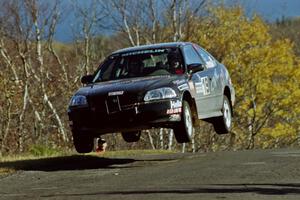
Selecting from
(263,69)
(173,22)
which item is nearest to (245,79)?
(263,69)

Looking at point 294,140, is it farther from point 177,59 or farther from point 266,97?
point 177,59

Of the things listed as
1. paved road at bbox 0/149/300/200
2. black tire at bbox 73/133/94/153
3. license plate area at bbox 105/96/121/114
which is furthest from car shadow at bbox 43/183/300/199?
black tire at bbox 73/133/94/153

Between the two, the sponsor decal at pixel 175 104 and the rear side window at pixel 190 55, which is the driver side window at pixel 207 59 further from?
the sponsor decal at pixel 175 104

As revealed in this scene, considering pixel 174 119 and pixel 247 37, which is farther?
pixel 247 37

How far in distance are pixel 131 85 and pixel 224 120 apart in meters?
3.54

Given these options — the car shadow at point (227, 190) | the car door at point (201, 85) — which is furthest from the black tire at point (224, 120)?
the car shadow at point (227, 190)

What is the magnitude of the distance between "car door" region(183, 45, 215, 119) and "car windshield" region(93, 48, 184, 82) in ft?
0.79

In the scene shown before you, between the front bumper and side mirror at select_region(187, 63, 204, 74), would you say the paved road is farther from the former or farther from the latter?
side mirror at select_region(187, 63, 204, 74)

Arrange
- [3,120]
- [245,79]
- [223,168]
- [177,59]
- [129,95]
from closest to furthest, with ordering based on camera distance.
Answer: [223,168] < [129,95] < [177,59] < [3,120] < [245,79]

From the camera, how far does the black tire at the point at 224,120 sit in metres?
13.8

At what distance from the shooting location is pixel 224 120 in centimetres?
1384

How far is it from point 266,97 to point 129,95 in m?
32.3

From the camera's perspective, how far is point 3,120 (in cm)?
2389

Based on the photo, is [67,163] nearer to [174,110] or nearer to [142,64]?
[142,64]
